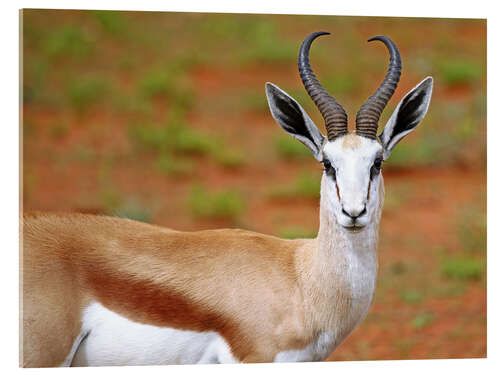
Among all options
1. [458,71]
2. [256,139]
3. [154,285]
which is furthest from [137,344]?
[256,139]

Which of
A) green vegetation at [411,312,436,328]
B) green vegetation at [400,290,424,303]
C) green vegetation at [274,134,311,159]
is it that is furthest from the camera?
green vegetation at [274,134,311,159]

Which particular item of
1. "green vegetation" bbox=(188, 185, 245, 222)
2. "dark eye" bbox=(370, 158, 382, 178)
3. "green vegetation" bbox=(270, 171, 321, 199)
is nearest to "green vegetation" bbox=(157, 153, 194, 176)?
"green vegetation" bbox=(188, 185, 245, 222)

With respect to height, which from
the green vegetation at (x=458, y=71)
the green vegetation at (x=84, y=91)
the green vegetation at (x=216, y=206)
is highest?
the green vegetation at (x=458, y=71)

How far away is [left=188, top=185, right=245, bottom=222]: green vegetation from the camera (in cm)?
908

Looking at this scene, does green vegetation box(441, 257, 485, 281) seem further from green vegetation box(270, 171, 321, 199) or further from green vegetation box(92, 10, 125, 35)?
green vegetation box(92, 10, 125, 35)

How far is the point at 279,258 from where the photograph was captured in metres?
4.68

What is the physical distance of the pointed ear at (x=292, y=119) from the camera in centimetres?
453

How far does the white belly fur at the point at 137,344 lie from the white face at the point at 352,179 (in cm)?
101

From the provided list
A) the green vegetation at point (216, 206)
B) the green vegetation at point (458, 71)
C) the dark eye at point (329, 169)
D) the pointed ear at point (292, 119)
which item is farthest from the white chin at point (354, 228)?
the green vegetation at point (216, 206)

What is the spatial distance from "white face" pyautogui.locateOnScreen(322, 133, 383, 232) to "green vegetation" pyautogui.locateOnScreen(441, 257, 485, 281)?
3.54 metres

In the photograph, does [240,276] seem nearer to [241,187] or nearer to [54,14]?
[54,14]

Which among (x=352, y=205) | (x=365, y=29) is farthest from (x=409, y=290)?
(x=352, y=205)

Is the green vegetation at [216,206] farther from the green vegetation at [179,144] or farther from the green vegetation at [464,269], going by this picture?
the green vegetation at [464,269]

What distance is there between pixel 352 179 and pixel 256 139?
6.37m
